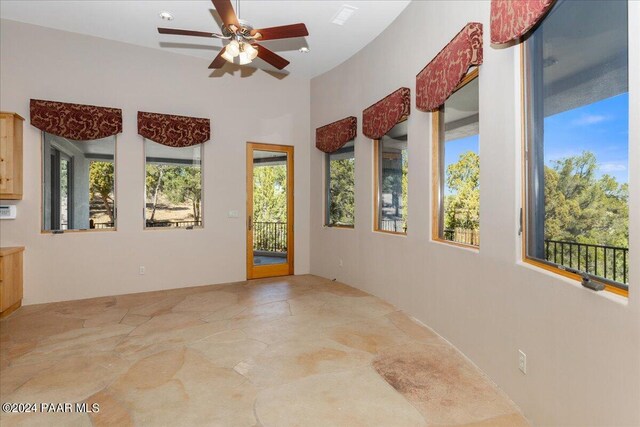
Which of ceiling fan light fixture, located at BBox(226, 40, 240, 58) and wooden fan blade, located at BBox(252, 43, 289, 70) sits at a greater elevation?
wooden fan blade, located at BBox(252, 43, 289, 70)

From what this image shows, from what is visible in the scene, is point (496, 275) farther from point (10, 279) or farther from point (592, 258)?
point (10, 279)

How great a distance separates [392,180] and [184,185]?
3.31 metres

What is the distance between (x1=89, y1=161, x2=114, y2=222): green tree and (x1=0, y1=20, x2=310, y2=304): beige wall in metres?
0.13

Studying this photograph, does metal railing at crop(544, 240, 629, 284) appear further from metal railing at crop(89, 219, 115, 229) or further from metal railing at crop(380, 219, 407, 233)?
metal railing at crop(89, 219, 115, 229)

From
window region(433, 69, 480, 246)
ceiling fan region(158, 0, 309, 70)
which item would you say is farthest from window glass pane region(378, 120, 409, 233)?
ceiling fan region(158, 0, 309, 70)

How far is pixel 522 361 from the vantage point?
2.13 m

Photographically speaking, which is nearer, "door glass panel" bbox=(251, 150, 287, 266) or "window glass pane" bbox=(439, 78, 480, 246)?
"window glass pane" bbox=(439, 78, 480, 246)

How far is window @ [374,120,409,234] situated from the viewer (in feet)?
14.1

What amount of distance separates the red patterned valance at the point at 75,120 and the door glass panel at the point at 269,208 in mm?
2198

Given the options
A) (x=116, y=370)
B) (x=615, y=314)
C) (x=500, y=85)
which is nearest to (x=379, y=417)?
(x=615, y=314)

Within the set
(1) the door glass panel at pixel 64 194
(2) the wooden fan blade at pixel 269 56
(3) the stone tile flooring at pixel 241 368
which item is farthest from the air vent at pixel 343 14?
(1) the door glass panel at pixel 64 194

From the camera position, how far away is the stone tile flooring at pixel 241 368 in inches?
83.7

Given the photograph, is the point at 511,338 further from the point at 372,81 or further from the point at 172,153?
the point at 172,153

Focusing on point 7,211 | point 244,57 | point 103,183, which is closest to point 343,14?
point 244,57
